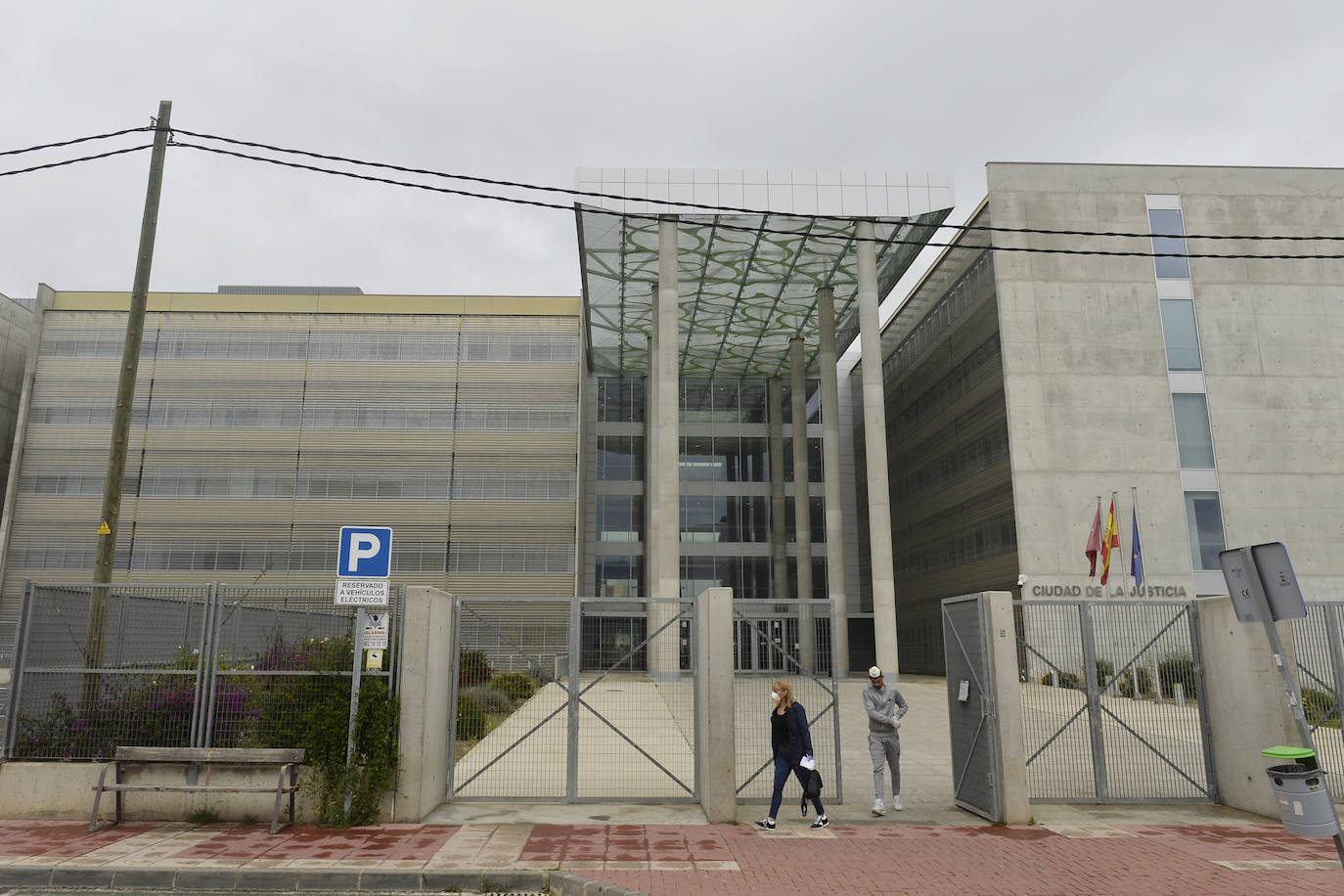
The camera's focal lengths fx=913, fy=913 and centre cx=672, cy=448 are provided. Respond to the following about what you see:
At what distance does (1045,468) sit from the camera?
128 feet

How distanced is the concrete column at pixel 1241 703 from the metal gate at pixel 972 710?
2922mm

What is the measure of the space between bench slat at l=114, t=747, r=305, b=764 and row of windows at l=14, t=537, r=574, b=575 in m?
38.4

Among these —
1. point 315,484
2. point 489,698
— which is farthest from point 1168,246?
point 315,484

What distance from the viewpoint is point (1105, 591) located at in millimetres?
37375

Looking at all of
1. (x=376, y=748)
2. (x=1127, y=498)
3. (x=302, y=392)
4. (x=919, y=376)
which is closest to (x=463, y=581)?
(x=302, y=392)

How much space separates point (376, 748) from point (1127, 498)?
35.8 meters

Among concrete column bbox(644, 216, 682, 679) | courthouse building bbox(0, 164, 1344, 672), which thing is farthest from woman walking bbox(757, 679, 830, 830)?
concrete column bbox(644, 216, 682, 679)

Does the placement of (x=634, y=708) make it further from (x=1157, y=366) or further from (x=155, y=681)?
(x=1157, y=366)

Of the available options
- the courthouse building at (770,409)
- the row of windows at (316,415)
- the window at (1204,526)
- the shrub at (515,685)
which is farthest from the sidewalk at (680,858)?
→ the row of windows at (316,415)

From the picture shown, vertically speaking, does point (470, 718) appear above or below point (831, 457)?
below

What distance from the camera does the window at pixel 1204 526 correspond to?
37.8m

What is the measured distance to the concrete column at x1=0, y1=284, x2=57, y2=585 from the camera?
48031 millimetres

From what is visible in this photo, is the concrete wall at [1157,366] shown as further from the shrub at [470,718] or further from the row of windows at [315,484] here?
the shrub at [470,718]

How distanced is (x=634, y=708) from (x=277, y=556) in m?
40.6
